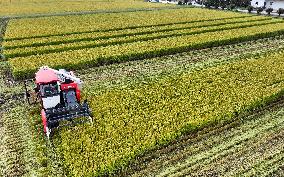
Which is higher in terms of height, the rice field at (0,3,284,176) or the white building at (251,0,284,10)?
the white building at (251,0,284,10)

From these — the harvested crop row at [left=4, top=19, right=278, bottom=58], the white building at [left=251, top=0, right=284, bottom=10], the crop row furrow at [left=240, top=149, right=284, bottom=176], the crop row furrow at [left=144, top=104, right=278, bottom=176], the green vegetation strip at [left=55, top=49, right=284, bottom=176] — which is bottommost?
the crop row furrow at [left=240, top=149, right=284, bottom=176]

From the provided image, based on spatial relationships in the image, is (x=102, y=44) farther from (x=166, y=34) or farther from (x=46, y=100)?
(x=46, y=100)

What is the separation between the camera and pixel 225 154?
1468cm

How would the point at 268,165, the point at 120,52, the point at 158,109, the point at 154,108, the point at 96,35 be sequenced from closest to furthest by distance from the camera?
the point at 268,165
the point at 158,109
the point at 154,108
the point at 120,52
the point at 96,35

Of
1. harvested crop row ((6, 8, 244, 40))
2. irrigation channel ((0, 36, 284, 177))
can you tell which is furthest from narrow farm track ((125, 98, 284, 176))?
harvested crop row ((6, 8, 244, 40))

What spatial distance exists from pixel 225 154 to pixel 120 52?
1545cm

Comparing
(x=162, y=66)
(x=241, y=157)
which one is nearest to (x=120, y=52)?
(x=162, y=66)

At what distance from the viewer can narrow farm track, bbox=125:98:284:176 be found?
1363 centimetres

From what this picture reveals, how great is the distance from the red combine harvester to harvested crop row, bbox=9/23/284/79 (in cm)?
655

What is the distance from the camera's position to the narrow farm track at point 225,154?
13.6 m

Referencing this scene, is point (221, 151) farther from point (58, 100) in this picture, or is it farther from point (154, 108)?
point (58, 100)

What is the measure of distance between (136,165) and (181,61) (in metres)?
14.8

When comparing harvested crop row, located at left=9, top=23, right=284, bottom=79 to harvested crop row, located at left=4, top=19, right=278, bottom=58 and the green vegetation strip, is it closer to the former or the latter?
harvested crop row, located at left=4, top=19, right=278, bottom=58

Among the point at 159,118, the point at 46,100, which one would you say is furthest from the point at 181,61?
the point at 46,100
